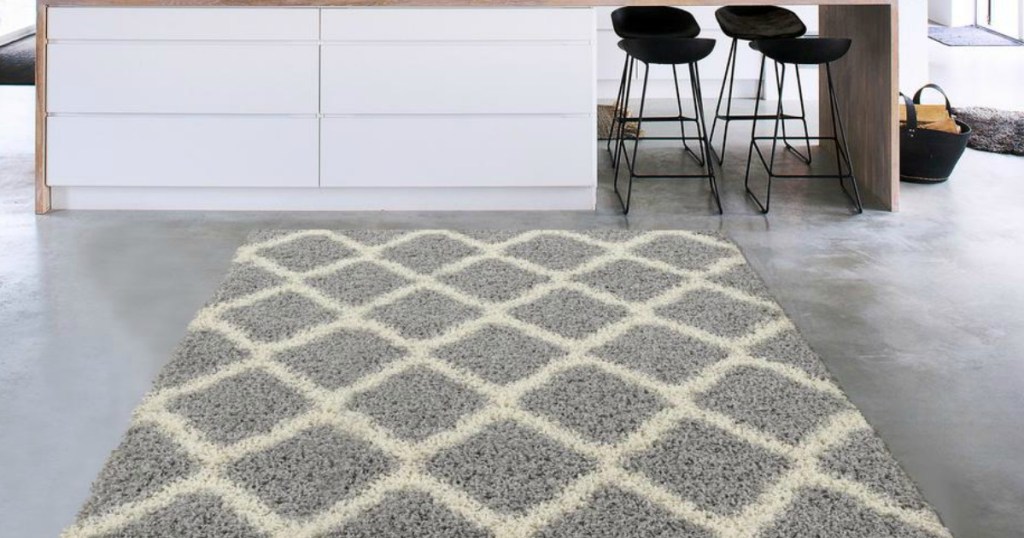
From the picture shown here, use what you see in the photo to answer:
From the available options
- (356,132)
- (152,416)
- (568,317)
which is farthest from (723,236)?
(152,416)

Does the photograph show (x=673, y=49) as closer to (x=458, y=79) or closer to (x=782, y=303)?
(x=458, y=79)

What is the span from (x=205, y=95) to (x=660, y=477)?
9.36 ft

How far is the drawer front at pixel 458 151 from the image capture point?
14.4 ft

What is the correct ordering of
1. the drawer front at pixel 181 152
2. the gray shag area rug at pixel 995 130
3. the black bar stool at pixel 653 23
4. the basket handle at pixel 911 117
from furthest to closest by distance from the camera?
the gray shag area rug at pixel 995 130 → the basket handle at pixel 911 117 → the black bar stool at pixel 653 23 → the drawer front at pixel 181 152

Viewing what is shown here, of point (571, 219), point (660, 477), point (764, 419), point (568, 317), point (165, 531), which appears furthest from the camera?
point (571, 219)

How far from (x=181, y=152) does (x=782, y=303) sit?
251 centimetres

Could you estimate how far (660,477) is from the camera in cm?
226

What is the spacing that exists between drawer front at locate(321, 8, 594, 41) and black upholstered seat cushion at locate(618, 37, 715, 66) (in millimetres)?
227

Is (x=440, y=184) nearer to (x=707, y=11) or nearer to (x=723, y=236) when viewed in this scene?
(x=723, y=236)

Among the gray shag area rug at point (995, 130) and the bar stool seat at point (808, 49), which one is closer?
the bar stool seat at point (808, 49)

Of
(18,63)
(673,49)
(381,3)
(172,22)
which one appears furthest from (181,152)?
(18,63)

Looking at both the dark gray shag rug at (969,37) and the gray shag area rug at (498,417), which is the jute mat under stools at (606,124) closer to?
the gray shag area rug at (498,417)

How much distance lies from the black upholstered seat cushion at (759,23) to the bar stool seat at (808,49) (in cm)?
20

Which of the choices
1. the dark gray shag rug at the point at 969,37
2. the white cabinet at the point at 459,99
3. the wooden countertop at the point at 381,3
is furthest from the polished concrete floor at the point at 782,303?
the dark gray shag rug at the point at 969,37
